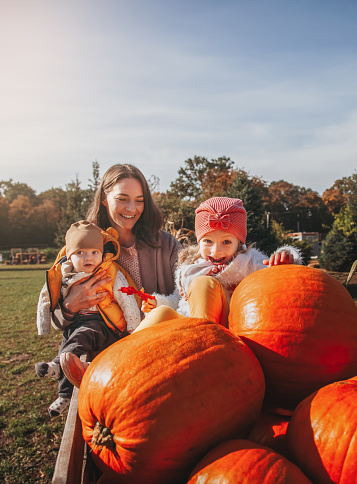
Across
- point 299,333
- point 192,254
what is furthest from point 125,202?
point 299,333

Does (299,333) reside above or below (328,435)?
above

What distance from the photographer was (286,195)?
64438mm

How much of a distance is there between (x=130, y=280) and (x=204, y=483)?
245 centimetres

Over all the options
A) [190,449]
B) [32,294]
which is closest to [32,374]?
[190,449]

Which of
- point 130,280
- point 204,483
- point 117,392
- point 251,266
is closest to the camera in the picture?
point 204,483

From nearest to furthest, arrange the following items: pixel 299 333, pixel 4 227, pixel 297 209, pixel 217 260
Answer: pixel 299 333 < pixel 217 260 < pixel 297 209 < pixel 4 227

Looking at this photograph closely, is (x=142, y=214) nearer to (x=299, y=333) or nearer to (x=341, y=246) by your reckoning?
(x=299, y=333)

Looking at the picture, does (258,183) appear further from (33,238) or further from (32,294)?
(33,238)

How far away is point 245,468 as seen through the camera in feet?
2.95

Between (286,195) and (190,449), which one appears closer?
(190,449)

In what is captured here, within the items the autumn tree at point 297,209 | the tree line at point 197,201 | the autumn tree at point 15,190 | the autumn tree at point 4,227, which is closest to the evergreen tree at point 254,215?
the tree line at point 197,201

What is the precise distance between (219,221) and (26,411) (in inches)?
144

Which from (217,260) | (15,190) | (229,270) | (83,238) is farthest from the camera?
(15,190)

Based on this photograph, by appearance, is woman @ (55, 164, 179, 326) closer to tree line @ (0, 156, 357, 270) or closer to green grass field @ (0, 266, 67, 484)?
green grass field @ (0, 266, 67, 484)
